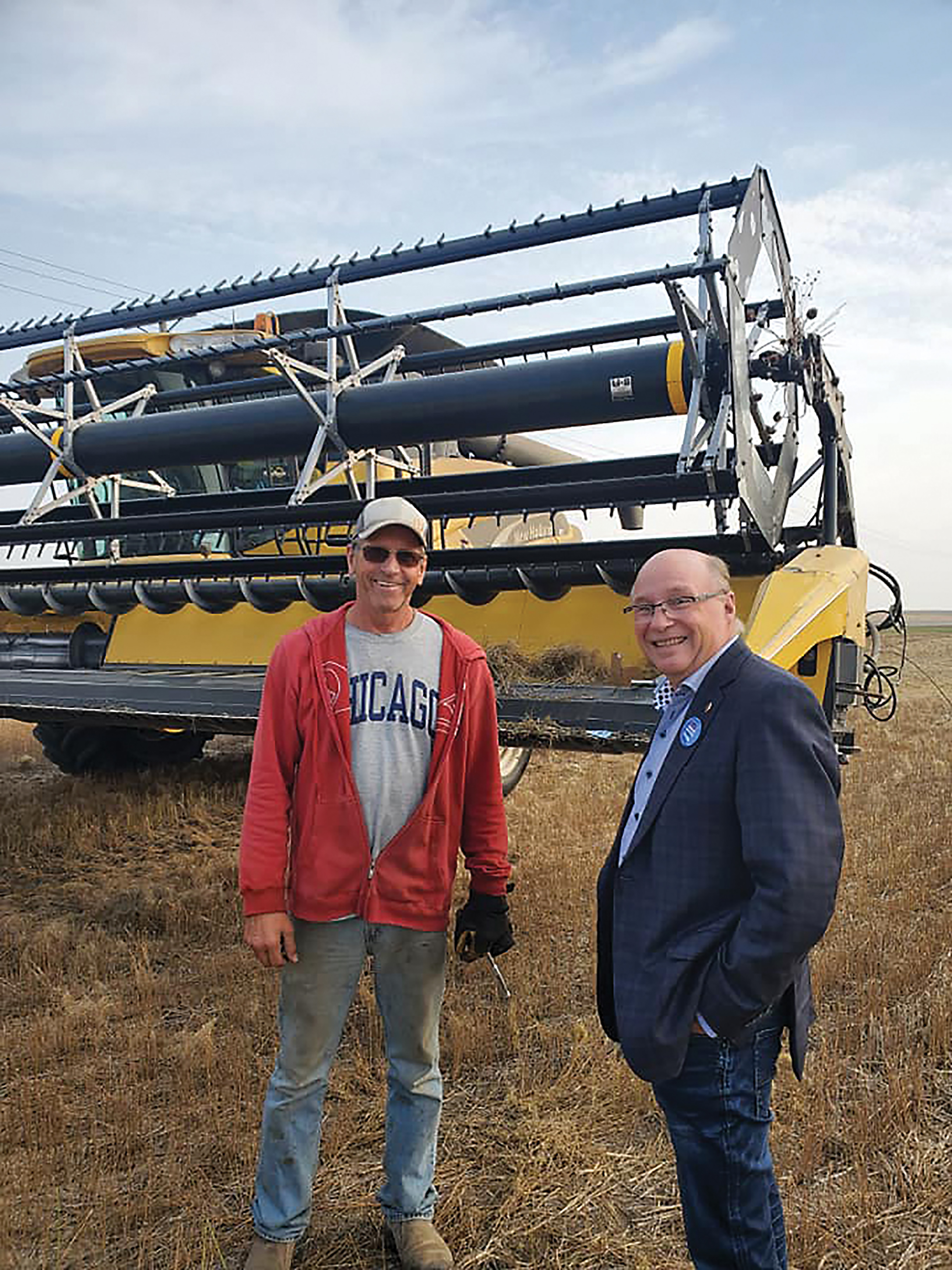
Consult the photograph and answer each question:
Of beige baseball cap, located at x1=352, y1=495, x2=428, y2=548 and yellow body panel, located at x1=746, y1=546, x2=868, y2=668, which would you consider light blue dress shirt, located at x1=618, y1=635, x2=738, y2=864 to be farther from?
yellow body panel, located at x1=746, y1=546, x2=868, y2=668

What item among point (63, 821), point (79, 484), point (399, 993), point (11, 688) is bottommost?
point (63, 821)

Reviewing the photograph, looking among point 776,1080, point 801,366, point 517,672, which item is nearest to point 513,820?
point 517,672

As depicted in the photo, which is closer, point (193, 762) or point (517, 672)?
point (517, 672)

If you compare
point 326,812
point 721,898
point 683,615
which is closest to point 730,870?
point 721,898

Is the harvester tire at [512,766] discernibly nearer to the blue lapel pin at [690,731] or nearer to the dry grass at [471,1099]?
the dry grass at [471,1099]

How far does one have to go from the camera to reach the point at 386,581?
2.28 m

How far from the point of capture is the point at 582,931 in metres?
4.29

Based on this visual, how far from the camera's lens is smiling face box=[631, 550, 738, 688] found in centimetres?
175

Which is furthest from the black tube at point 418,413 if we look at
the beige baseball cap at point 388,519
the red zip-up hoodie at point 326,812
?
the red zip-up hoodie at point 326,812

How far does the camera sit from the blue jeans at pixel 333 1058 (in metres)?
2.22

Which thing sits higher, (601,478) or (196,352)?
(196,352)

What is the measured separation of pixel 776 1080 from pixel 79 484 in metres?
5.08

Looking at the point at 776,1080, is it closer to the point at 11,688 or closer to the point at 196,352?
the point at 11,688

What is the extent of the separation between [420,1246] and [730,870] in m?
1.21
